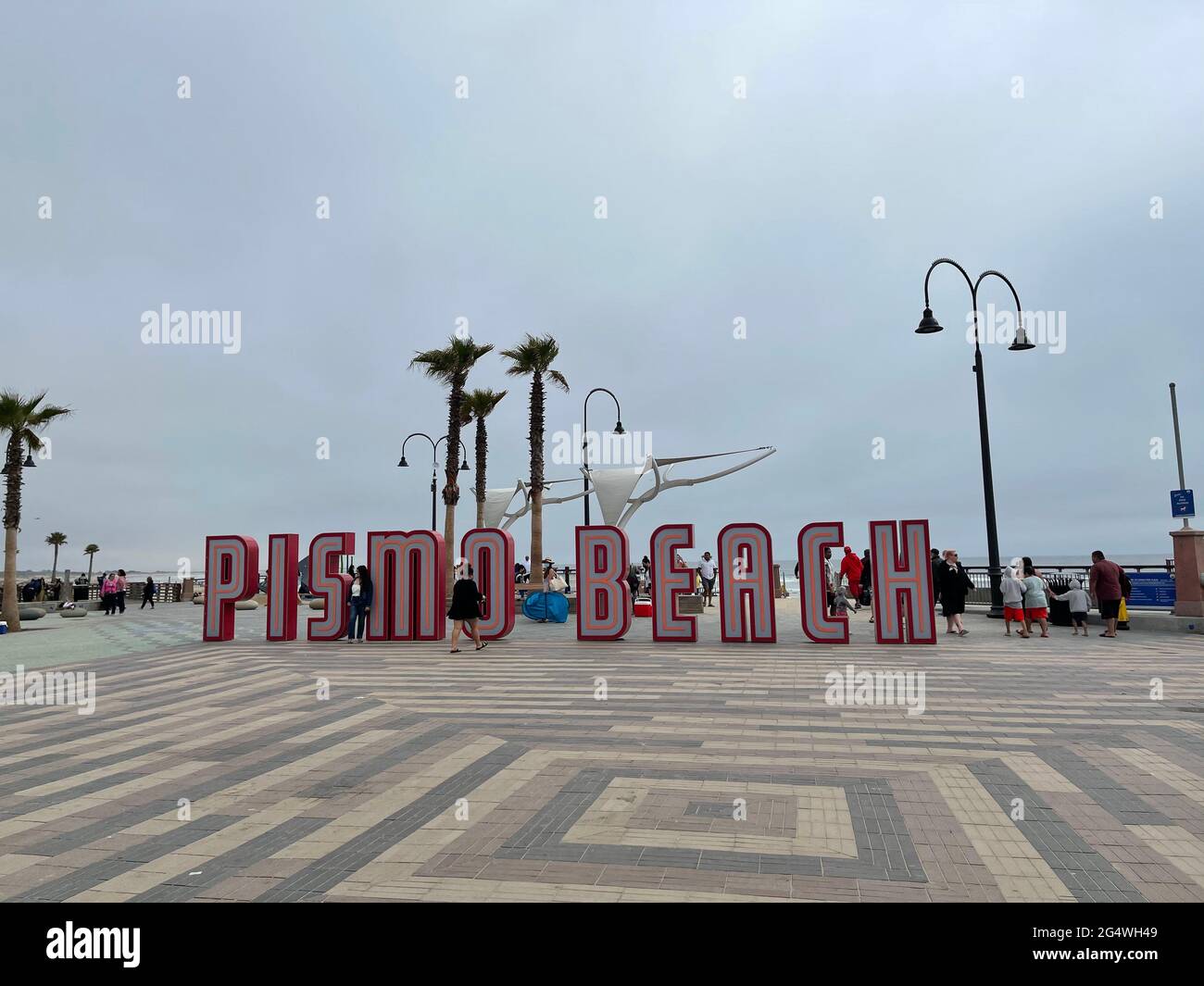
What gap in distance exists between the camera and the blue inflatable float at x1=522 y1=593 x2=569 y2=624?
872 inches

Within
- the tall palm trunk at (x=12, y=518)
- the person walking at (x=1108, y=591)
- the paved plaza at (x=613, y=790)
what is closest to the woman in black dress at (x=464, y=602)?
the paved plaza at (x=613, y=790)

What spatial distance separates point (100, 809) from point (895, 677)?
9253mm

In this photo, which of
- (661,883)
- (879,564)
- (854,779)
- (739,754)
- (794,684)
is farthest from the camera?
(879,564)

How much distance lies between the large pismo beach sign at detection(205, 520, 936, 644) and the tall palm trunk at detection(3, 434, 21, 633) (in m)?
10.3

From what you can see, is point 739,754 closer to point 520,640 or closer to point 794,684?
point 794,684

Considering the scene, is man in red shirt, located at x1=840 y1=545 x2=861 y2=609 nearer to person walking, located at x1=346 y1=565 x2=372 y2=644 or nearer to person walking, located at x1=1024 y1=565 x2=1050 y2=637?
person walking, located at x1=1024 y1=565 x2=1050 y2=637

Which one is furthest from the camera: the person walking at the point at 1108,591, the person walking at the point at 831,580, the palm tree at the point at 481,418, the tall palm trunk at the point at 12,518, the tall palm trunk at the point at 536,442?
the palm tree at the point at 481,418

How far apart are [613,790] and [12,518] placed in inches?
1038

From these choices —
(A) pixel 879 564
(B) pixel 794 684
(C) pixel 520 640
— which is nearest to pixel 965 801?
(B) pixel 794 684

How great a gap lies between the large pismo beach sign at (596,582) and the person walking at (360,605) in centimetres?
16

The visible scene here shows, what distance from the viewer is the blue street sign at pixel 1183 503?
17.8 metres

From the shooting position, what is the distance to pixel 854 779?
18.6ft

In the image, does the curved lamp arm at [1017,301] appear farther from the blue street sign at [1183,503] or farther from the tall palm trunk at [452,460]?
the tall palm trunk at [452,460]

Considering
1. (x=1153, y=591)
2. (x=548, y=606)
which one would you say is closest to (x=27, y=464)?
(x=548, y=606)
